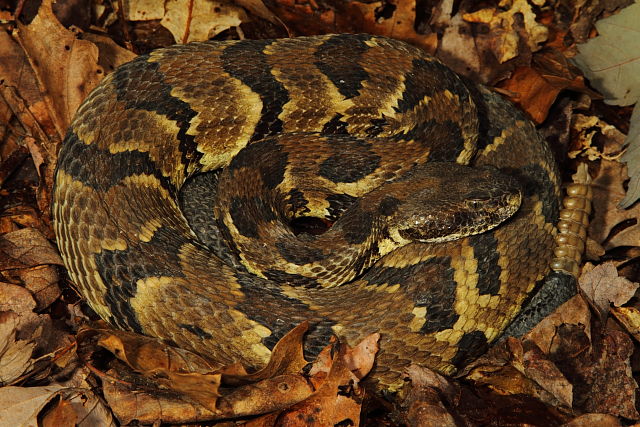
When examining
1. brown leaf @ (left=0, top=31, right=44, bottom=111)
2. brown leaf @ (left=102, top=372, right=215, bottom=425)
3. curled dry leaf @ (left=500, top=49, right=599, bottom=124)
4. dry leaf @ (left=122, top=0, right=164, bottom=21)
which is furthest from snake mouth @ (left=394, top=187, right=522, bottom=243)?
brown leaf @ (left=0, top=31, right=44, bottom=111)

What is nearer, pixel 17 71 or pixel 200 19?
pixel 17 71

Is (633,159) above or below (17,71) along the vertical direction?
below

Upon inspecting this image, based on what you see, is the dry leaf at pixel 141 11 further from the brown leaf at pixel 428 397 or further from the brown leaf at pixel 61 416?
the brown leaf at pixel 428 397

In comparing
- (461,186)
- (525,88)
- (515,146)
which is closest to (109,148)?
(461,186)

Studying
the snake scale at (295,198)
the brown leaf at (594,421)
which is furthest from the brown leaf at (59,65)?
the brown leaf at (594,421)

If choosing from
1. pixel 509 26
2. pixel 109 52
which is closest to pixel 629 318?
pixel 509 26

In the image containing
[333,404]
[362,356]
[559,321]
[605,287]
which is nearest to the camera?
[333,404]

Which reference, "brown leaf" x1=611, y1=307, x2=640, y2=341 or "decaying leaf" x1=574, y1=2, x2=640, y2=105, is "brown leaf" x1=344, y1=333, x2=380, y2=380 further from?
"decaying leaf" x1=574, y1=2, x2=640, y2=105

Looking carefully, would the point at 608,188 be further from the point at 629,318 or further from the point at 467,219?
the point at 467,219
